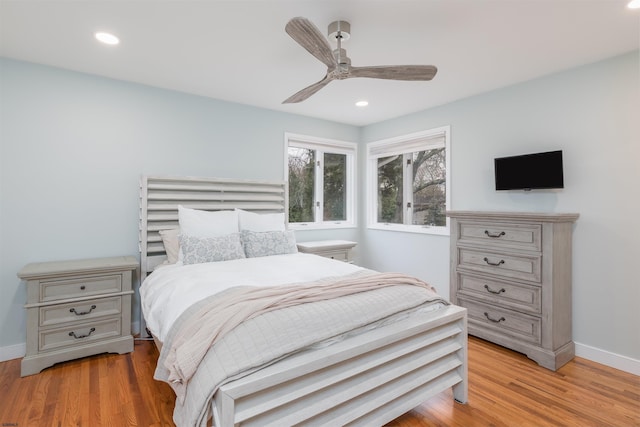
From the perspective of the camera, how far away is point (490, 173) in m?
3.31

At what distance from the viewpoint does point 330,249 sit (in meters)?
3.90

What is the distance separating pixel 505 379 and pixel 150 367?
269 centimetres

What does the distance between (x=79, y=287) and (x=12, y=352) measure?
84cm

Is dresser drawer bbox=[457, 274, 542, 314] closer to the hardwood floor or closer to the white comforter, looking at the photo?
the hardwood floor

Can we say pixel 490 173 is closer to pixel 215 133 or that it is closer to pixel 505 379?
pixel 505 379

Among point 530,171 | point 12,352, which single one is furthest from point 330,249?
point 12,352

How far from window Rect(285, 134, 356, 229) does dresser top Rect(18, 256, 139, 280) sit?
2010 mm

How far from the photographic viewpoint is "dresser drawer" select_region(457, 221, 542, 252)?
2.61m

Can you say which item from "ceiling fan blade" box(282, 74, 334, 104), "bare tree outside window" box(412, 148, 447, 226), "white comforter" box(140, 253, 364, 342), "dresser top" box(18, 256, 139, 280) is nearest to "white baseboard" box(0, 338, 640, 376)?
"dresser top" box(18, 256, 139, 280)

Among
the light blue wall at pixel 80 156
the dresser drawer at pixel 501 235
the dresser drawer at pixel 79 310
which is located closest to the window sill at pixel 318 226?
the light blue wall at pixel 80 156

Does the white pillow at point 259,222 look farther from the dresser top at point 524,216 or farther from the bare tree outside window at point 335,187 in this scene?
the dresser top at point 524,216

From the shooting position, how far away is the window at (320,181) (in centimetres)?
427

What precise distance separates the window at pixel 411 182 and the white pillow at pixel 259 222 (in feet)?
5.74

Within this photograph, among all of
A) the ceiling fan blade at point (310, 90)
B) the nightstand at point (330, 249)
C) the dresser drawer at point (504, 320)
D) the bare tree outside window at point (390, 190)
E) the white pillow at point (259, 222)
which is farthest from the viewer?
the bare tree outside window at point (390, 190)
